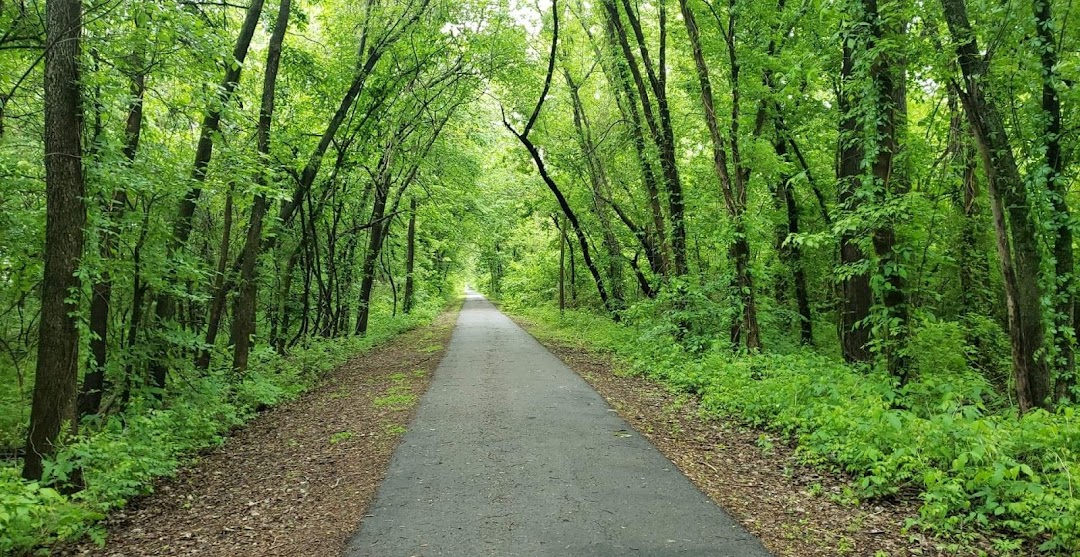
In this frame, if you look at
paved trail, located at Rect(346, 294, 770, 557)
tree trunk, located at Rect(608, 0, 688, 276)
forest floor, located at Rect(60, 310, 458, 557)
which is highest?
tree trunk, located at Rect(608, 0, 688, 276)

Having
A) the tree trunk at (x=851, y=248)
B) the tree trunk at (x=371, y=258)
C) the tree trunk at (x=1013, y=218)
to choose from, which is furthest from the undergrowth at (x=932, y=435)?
the tree trunk at (x=371, y=258)

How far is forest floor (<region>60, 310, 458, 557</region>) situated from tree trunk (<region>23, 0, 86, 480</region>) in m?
1.08

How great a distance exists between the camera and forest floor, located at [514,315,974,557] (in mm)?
3961

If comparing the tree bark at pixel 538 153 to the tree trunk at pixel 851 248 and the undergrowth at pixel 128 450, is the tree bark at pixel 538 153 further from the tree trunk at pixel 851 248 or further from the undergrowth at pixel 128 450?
the undergrowth at pixel 128 450

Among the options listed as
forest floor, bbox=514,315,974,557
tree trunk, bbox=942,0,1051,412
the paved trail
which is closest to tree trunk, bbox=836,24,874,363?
tree trunk, bbox=942,0,1051,412

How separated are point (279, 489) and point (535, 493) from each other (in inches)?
103

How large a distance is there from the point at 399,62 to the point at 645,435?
1082cm

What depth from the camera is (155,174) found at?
22.6 ft

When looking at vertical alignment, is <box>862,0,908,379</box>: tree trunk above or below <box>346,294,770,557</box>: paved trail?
above

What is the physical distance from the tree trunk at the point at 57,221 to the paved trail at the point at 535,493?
3.11 m

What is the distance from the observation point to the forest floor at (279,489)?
438 cm

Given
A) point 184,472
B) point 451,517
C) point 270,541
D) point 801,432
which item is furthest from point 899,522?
point 184,472

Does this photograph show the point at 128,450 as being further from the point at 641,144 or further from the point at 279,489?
the point at 641,144

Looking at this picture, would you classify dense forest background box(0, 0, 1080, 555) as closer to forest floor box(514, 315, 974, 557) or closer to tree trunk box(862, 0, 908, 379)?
tree trunk box(862, 0, 908, 379)
